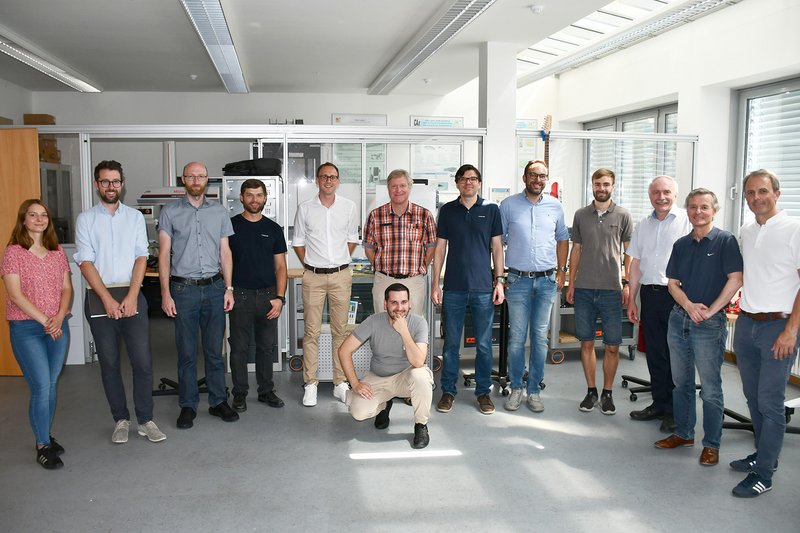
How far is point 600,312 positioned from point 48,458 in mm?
3369

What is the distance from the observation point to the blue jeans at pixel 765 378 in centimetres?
279

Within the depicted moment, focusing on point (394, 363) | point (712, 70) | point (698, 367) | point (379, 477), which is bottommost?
point (379, 477)

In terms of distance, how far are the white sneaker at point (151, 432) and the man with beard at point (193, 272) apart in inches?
8.4

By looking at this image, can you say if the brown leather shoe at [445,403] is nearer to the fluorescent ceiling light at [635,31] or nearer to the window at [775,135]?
the window at [775,135]

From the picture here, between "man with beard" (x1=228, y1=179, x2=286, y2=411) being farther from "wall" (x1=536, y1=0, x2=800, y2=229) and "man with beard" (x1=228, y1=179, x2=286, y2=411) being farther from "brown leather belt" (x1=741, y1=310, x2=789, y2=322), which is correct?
"wall" (x1=536, y1=0, x2=800, y2=229)

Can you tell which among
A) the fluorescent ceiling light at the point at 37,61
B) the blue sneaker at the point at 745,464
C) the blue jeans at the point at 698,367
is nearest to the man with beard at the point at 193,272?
the blue jeans at the point at 698,367

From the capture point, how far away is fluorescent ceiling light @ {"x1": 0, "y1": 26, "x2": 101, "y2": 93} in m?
6.02

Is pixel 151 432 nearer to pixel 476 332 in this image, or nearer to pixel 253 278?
pixel 253 278

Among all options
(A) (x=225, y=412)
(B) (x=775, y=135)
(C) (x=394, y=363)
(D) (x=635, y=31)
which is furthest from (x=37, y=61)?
(B) (x=775, y=135)

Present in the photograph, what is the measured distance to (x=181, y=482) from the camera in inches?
121

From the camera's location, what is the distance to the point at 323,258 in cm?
427

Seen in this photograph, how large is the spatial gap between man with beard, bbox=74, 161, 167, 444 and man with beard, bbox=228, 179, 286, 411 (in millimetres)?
653

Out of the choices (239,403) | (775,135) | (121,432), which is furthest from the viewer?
(775,135)

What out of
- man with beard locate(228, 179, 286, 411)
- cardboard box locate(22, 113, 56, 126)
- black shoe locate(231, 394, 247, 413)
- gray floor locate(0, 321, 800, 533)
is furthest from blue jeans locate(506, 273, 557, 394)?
cardboard box locate(22, 113, 56, 126)
